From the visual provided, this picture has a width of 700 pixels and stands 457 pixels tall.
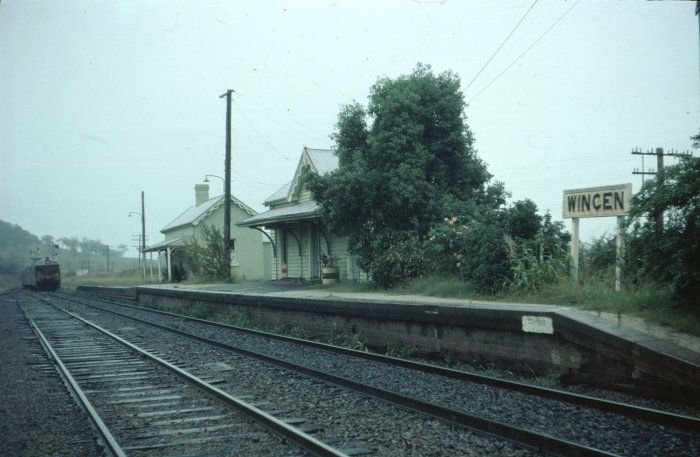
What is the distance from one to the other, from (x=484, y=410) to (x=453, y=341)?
3.48 meters

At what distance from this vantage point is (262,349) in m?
11.8

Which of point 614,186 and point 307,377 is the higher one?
point 614,186

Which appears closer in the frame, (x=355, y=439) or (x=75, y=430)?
(x=355, y=439)

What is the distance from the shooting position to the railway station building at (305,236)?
76.6ft

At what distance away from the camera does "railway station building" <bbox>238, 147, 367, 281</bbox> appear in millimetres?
23344

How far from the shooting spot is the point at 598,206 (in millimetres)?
10383

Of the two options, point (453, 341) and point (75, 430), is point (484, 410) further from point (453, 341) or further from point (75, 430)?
point (75, 430)

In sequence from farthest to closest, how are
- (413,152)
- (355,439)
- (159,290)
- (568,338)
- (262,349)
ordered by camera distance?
(159,290) < (413,152) < (262,349) < (568,338) < (355,439)

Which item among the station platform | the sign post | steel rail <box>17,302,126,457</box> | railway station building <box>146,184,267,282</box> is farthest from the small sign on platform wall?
railway station building <box>146,184,267,282</box>

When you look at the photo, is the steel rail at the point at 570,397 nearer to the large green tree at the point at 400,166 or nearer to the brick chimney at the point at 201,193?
the large green tree at the point at 400,166

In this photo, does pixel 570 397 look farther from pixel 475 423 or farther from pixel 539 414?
pixel 475 423

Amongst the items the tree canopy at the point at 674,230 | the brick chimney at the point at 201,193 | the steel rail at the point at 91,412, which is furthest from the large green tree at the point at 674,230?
the brick chimney at the point at 201,193

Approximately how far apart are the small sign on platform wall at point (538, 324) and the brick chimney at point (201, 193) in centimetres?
4580

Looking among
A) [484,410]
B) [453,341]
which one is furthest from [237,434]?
[453,341]
